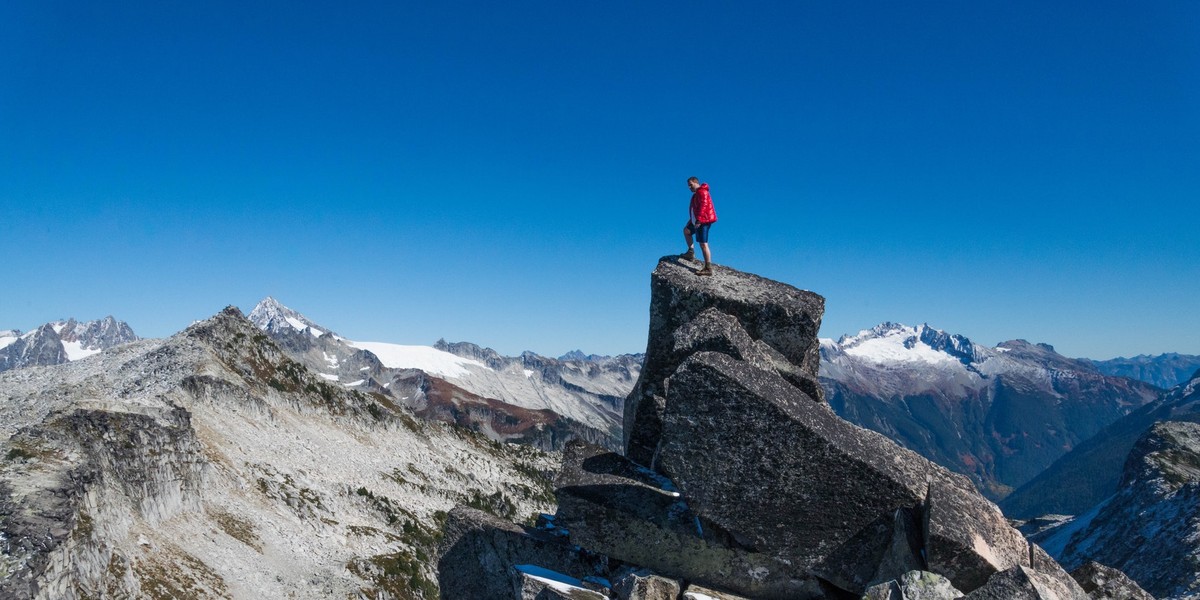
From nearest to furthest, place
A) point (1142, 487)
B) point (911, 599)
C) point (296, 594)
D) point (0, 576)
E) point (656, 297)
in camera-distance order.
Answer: point (911, 599), point (0, 576), point (656, 297), point (296, 594), point (1142, 487)

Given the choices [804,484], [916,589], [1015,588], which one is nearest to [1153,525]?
[1015,588]

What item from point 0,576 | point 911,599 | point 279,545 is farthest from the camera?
point 279,545

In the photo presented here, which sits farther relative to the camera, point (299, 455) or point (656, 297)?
point (299, 455)

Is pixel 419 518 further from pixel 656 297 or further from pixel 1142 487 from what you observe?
pixel 1142 487

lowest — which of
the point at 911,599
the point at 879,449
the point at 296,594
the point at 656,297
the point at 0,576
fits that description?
the point at 296,594

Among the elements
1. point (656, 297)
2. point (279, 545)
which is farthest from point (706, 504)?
point (279, 545)

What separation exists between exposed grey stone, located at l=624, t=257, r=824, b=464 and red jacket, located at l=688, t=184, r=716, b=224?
259cm

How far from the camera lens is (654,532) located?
18.2 metres

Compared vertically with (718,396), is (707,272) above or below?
above

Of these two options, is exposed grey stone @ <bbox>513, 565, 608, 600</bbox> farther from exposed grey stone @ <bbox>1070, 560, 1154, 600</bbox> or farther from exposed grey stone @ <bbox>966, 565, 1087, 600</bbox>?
exposed grey stone @ <bbox>1070, 560, 1154, 600</bbox>

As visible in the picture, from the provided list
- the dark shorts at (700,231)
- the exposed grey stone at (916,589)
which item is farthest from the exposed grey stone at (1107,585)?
the dark shorts at (700,231)

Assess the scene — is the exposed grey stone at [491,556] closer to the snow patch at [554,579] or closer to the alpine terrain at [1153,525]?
the snow patch at [554,579]

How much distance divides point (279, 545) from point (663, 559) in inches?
1271

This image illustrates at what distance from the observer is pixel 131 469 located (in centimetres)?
3178
